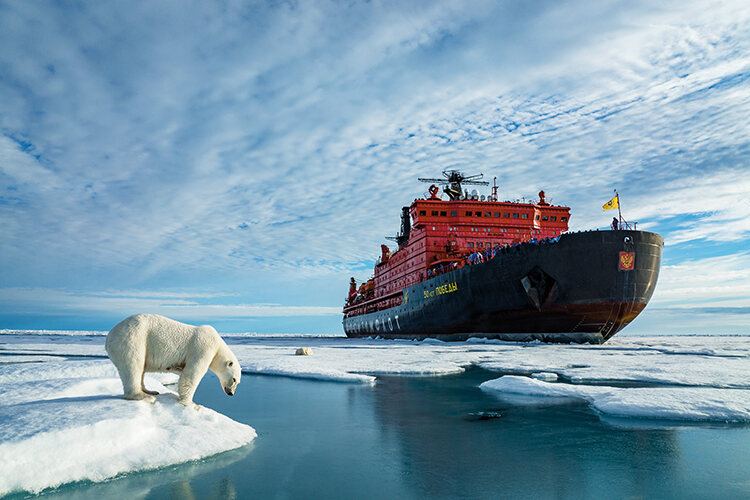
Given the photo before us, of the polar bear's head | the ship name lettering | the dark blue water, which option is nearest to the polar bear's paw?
the polar bear's head

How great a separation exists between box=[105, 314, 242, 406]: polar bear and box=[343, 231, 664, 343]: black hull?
20.0 meters

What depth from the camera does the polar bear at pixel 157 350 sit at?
15.2 ft

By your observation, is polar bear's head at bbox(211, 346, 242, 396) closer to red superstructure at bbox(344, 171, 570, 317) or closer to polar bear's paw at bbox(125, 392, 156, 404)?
polar bear's paw at bbox(125, 392, 156, 404)

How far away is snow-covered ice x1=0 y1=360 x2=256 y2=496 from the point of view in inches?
137

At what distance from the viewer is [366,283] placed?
55.7 metres

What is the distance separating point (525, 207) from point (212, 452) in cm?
3414

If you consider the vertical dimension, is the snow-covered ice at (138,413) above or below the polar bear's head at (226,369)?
below

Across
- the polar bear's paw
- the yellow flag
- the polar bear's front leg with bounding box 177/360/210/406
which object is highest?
the yellow flag

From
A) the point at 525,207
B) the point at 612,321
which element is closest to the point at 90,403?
the point at 612,321

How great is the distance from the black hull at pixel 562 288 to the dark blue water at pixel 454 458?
1577cm

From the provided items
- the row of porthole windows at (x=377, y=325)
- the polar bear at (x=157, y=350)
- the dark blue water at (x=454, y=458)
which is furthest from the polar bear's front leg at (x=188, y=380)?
the row of porthole windows at (x=377, y=325)

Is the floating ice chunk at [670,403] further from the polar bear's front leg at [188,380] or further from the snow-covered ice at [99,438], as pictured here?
the polar bear's front leg at [188,380]

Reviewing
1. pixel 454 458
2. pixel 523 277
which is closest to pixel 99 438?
pixel 454 458

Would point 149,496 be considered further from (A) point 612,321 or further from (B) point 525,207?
(B) point 525,207
